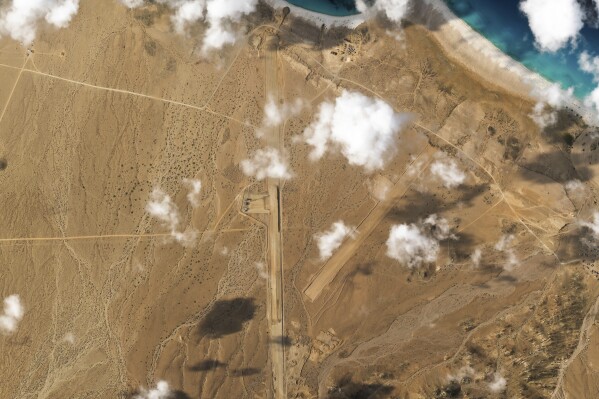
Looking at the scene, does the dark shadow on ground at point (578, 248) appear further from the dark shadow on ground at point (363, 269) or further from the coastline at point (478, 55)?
the dark shadow on ground at point (363, 269)

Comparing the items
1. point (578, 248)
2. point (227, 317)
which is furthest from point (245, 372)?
point (578, 248)

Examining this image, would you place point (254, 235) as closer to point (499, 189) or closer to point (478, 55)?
point (499, 189)

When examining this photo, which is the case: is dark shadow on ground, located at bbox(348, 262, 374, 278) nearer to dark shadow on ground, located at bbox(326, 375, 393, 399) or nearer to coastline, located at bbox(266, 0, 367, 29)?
dark shadow on ground, located at bbox(326, 375, 393, 399)

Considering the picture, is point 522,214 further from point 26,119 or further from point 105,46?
point 26,119

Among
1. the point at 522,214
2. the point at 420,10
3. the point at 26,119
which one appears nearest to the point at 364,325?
the point at 522,214

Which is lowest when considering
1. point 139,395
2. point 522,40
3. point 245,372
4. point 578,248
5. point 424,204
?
point 139,395

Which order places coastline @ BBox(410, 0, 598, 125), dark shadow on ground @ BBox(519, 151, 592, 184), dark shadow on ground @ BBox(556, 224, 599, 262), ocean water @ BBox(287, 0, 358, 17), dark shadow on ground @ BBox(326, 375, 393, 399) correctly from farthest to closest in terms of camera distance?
ocean water @ BBox(287, 0, 358, 17), coastline @ BBox(410, 0, 598, 125), dark shadow on ground @ BBox(519, 151, 592, 184), dark shadow on ground @ BBox(556, 224, 599, 262), dark shadow on ground @ BBox(326, 375, 393, 399)

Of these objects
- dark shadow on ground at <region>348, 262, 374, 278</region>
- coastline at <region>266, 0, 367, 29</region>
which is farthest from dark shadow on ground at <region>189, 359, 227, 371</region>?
coastline at <region>266, 0, 367, 29</region>
